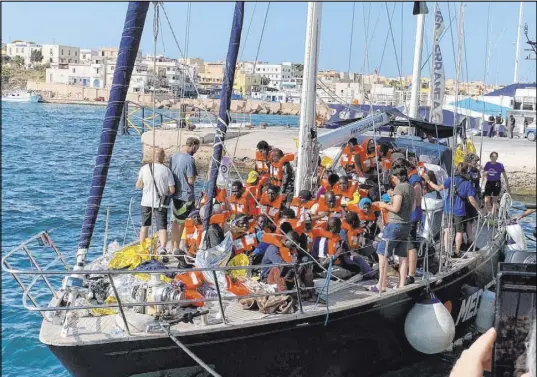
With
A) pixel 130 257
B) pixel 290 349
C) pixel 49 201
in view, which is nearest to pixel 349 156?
pixel 130 257

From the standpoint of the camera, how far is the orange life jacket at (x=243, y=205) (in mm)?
9941

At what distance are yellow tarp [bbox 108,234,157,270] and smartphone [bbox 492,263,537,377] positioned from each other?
670cm

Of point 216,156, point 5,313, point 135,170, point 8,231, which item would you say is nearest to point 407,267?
point 216,156

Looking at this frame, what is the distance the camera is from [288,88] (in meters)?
125

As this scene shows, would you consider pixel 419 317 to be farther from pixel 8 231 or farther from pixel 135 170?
pixel 135 170

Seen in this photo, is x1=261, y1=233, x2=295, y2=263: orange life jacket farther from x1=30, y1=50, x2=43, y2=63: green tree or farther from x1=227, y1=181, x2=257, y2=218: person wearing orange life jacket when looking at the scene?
x1=30, y1=50, x2=43, y2=63: green tree

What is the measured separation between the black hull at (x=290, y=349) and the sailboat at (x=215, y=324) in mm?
12

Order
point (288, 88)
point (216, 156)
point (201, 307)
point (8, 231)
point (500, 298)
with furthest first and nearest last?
point (288, 88) → point (8, 231) → point (216, 156) → point (201, 307) → point (500, 298)

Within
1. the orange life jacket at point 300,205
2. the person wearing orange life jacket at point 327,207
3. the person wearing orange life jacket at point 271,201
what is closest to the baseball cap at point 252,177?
the person wearing orange life jacket at point 271,201

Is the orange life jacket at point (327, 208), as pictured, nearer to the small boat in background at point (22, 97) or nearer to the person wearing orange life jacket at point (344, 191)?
the person wearing orange life jacket at point (344, 191)

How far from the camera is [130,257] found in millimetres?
8758

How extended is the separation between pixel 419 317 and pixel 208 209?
306 centimetres

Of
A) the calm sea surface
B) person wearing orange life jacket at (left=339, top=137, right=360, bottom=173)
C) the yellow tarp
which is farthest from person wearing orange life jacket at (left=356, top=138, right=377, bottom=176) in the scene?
the yellow tarp

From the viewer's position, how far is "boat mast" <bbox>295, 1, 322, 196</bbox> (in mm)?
10305
